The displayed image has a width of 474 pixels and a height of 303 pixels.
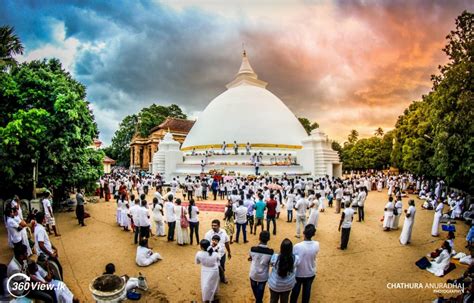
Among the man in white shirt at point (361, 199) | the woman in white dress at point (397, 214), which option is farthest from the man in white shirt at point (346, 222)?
the man in white shirt at point (361, 199)

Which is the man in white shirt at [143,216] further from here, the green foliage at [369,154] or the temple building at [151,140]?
the green foliage at [369,154]

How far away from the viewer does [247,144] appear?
2677 centimetres

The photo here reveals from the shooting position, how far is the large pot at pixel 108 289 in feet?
13.7

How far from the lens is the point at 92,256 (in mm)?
7410

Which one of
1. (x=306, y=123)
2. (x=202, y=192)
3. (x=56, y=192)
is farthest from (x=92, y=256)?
(x=306, y=123)

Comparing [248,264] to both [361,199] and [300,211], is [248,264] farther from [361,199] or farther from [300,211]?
[361,199]

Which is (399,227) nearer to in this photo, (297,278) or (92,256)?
(297,278)

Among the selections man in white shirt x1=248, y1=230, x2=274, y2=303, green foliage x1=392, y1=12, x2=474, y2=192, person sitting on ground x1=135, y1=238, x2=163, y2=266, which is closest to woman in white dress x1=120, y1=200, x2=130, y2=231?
person sitting on ground x1=135, y1=238, x2=163, y2=266

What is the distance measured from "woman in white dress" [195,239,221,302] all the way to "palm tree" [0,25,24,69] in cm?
1248

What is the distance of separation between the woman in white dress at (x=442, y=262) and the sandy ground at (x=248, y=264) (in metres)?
0.20

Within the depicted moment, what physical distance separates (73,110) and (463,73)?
15.9 m

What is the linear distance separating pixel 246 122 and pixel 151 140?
21567 millimetres

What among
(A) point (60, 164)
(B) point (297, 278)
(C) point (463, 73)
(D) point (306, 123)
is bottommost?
(B) point (297, 278)

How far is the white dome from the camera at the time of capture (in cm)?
2827
